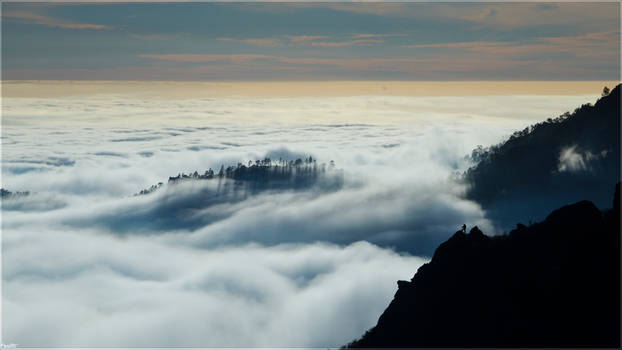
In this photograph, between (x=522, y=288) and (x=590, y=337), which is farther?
(x=522, y=288)

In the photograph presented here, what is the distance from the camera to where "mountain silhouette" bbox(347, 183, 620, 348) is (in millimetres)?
61156

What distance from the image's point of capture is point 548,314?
63.4 meters

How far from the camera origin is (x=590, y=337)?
2287 inches

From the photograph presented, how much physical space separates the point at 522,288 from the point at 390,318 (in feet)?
75.7

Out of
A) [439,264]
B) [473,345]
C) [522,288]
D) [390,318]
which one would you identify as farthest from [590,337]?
[390,318]

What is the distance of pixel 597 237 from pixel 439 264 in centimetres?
2387

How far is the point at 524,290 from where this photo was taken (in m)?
66.8

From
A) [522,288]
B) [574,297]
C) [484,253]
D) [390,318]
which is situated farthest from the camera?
[390,318]

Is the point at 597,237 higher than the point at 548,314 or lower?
higher

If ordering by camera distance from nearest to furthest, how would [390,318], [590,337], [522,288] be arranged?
[590,337]
[522,288]
[390,318]

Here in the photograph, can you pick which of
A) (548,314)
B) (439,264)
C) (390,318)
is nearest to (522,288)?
(548,314)

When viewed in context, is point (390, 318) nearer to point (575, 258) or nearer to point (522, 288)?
point (522, 288)

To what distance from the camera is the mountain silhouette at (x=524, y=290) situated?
201ft

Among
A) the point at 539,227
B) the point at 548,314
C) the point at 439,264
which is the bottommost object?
the point at 548,314
